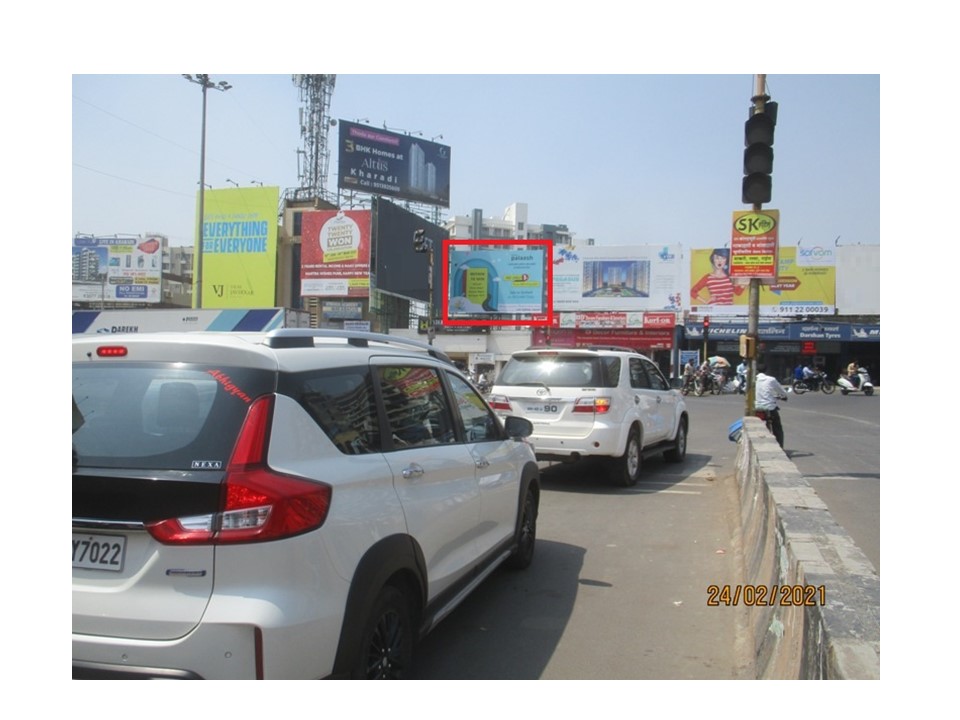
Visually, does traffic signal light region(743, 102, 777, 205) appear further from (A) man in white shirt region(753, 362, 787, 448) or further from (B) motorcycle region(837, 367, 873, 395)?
(B) motorcycle region(837, 367, 873, 395)

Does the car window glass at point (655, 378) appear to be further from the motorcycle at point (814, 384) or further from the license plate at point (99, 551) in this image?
the motorcycle at point (814, 384)

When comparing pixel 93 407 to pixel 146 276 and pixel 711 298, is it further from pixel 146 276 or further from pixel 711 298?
pixel 146 276

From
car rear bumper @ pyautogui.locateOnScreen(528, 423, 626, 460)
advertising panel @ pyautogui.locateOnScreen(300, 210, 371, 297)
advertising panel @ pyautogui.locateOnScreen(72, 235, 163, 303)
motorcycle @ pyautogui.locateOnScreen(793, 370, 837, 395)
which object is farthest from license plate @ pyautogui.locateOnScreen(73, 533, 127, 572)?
advertising panel @ pyautogui.locateOnScreen(72, 235, 163, 303)

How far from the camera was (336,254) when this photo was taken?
43.2 m

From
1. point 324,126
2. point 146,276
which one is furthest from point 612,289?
point 146,276

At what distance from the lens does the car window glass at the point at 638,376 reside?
30.0 ft

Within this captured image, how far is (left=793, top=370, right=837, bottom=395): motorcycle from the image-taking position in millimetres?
32062

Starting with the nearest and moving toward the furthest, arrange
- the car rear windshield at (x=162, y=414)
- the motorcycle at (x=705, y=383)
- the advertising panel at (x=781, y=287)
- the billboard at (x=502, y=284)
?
the car rear windshield at (x=162, y=414), the motorcycle at (x=705, y=383), the advertising panel at (x=781, y=287), the billboard at (x=502, y=284)

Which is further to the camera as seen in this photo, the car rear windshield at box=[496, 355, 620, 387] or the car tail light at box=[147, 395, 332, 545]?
the car rear windshield at box=[496, 355, 620, 387]

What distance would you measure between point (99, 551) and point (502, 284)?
139 feet

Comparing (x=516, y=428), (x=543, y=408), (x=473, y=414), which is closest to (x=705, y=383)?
(x=543, y=408)

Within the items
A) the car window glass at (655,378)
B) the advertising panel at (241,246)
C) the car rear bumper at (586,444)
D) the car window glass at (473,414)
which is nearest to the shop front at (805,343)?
the advertising panel at (241,246)

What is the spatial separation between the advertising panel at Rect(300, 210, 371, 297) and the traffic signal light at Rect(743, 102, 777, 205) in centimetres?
3558
